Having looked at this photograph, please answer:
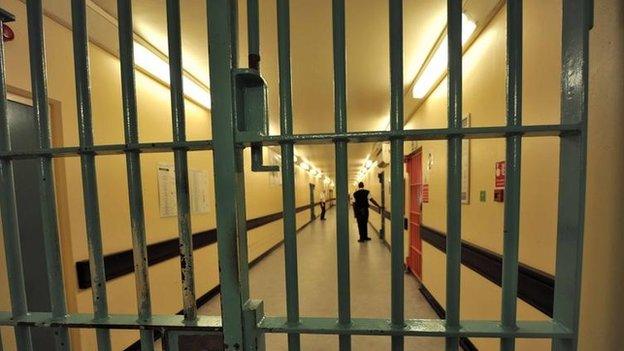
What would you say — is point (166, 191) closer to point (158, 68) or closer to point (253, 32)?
point (158, 68)

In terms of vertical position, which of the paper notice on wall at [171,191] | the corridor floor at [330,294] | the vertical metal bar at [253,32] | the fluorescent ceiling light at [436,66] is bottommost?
the corridor floor at [330,294]

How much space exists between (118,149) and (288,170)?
661 mm

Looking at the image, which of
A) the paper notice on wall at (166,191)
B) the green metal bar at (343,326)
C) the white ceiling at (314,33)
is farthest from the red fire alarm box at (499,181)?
the paper notice on wall at (166,191)

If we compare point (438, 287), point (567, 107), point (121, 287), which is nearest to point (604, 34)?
point (567, 107)

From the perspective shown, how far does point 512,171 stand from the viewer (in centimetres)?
85

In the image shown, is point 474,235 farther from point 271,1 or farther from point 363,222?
point 363,222

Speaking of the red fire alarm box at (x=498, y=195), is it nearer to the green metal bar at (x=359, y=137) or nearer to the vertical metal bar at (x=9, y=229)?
the green metal bar at (x=359, y=137)

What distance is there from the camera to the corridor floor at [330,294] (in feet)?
8.97

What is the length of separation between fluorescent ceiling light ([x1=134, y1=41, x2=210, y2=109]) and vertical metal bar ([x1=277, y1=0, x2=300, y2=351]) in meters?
1.66

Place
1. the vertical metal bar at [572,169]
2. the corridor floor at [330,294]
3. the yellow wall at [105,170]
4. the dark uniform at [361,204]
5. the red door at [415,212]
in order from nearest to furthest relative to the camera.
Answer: the vertical metal bar at [572,169] < the yellow wall at [105,170] < the corridor floor at [330,294] < the red door at [415,212] < the dark uniform at [361,204]

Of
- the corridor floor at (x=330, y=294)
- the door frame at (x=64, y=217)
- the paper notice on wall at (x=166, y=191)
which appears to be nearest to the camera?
the door frame at (x=64, y=217)

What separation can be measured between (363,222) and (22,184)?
7.34 metres

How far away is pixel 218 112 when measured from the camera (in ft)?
2.87


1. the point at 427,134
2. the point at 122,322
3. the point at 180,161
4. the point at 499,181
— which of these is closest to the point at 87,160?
the point at 180,161
